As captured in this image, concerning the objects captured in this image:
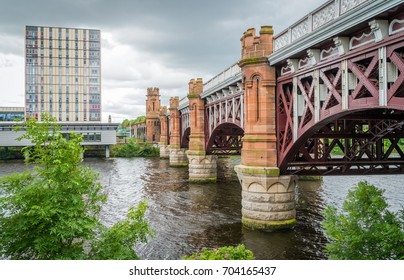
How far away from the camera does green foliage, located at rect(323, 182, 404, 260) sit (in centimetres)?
975

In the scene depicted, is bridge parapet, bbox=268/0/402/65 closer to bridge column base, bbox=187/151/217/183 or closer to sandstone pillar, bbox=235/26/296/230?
sandstone pillar, bbox=235/26/296/230

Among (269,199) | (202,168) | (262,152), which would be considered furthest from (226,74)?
(202,168)

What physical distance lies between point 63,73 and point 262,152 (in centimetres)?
9965

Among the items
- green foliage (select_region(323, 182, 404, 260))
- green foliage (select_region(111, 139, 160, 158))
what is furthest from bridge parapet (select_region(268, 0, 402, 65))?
green foliage (select_region(111, 139, 160, 158))

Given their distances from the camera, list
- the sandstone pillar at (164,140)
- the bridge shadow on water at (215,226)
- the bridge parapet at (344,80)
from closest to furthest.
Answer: the bridge parapet at (344,80) → the bridge shadow on water at (215,226) → the sandstone pillar at (164,140)

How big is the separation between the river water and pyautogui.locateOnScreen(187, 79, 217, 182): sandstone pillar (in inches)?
60.6

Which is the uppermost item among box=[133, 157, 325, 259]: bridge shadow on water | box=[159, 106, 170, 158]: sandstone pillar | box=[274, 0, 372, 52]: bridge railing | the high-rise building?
the high-rise building

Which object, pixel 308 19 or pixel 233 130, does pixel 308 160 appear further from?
pixel 233 130

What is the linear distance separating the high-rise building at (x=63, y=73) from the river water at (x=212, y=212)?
67.9m

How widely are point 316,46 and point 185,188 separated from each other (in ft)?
80.1

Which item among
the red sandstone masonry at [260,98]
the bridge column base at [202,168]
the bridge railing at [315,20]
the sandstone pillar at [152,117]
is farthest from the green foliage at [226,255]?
the sandstone pillar at [152,117]

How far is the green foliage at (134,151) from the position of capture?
276 ft

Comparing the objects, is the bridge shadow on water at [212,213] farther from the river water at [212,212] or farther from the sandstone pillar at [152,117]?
the sandstone pillar at [152,117]
